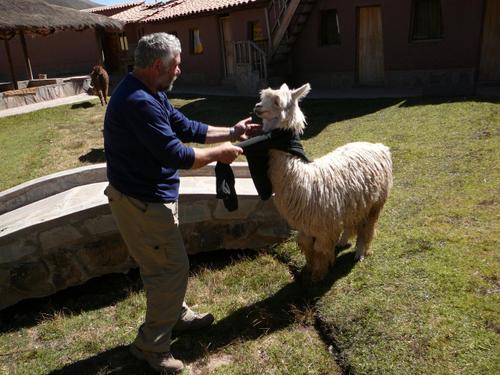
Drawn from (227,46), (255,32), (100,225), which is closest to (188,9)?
(227,46)

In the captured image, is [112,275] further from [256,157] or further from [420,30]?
[420,30]

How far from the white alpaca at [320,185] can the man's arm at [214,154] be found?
0.57 m

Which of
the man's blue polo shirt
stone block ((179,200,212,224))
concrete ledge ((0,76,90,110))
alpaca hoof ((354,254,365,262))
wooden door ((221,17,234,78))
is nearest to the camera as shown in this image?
the man's blue polo shirt

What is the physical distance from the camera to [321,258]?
3.99 metres

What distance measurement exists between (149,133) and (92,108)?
1499 centimetres

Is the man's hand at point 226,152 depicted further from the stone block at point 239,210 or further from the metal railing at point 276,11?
the metal railing at point 276,11

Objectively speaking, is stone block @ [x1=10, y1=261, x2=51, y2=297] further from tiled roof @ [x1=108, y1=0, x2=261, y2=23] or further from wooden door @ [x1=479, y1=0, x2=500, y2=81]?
tiled roof @ [x1=108, y1=0, x2=261, y2=23]

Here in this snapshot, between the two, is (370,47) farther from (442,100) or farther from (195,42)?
(195,42)

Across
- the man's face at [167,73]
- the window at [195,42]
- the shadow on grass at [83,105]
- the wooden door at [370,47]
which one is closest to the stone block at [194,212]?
the man's face at [167,73]

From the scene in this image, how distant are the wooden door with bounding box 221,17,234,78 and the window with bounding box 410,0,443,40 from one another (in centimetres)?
858

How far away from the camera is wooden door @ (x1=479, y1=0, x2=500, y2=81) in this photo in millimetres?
12766

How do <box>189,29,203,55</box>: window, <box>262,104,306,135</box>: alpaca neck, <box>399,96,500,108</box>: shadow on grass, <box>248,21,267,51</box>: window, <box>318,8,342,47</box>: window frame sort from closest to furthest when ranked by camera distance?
<box>262,104,306,135</box>: alpaca neck < <box>399,96,500,108</box>: shadow on grass < <box>318,8,342,47</box>: window frame < <box>248,21,267,51</box>: window < <box>189,29,203,55</box>: window

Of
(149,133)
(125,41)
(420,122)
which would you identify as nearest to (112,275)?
(149,133)

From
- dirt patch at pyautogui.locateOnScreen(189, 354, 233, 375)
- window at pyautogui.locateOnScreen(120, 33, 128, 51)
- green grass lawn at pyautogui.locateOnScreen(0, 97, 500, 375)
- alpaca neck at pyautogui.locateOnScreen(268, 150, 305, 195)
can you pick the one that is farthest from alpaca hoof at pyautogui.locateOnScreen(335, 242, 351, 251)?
window at pyautogui.locateOnScreen(120, 33, 128, 51)
